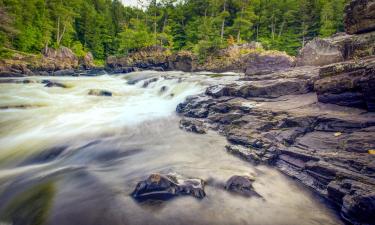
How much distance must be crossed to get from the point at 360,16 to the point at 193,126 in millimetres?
8272

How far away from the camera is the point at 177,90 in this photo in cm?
1666

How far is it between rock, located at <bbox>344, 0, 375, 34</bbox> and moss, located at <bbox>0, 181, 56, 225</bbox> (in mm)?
12427

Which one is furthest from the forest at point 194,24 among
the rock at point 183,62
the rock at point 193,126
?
the rock at point 193,126

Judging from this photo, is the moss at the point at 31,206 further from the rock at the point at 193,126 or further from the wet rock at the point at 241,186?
the rock at the point at 193,126

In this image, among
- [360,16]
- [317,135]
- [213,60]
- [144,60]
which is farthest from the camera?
[144,60]

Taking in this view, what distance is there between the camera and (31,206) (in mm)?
4871

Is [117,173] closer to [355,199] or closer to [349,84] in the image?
[355,199]

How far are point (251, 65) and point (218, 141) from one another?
59.6 ft

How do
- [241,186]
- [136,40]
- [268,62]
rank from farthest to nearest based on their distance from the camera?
1. [136,40]
2. [268,62]
3. [241,186]

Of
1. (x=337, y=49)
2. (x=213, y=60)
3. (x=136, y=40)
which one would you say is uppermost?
(x=136, y=40)

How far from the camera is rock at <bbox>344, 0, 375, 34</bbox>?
9577 mm

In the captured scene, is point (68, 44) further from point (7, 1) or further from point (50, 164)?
point (50, 164)

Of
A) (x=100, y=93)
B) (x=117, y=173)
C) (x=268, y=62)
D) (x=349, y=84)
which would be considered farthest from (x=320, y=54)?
(x=100, y=93)

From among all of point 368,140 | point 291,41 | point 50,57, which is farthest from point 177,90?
point 291,41
